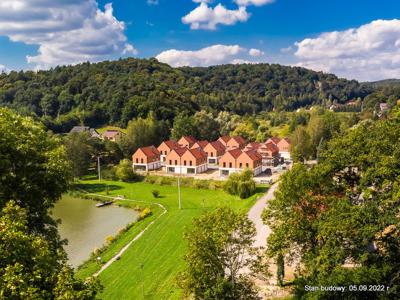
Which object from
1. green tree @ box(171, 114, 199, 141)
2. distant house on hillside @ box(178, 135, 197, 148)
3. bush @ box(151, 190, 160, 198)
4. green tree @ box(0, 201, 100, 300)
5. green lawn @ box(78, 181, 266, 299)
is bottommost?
green lawn @ box(78, 181, 266, 299)

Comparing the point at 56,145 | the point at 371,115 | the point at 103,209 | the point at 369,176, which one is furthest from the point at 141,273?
the point at 371,115

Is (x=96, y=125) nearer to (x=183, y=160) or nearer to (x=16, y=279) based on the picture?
(x=183, y=160)

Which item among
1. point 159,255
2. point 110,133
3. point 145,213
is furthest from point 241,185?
point 110,133

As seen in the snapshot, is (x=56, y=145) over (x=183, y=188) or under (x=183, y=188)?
over

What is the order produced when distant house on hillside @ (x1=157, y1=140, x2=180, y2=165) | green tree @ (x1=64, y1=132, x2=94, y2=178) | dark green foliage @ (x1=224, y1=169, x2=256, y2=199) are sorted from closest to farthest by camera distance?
1. dark green foliage @ (x1=224, y1=169, x2=256, y2=199)
2. green tree @ (x1=64, y1=132, x2=94, y2=178)
3. distant house on hillside @ (x1=157, y1=140, x2=180, y2=165)

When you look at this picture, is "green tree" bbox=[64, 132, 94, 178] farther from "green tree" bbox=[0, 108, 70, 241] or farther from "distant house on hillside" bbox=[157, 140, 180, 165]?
"green tree" bbox=[0, 108, 70, 241]

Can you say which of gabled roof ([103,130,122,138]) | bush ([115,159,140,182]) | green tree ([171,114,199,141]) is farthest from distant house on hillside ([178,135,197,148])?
gabled roof ([103,130,122,138])

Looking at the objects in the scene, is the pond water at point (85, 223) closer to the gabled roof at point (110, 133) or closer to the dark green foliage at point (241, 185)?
the dark green foliage at point (241, 185)

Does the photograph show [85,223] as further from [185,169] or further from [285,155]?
[285,155]
